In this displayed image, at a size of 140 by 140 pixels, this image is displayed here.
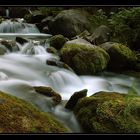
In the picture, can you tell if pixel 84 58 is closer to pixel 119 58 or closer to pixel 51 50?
pixel 119 58

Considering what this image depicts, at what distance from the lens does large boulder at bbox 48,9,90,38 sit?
1247 centimetres

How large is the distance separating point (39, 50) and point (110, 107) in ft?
18.1

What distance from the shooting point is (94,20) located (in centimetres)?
1371

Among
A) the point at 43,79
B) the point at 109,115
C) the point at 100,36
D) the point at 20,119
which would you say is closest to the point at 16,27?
the point at 100,36

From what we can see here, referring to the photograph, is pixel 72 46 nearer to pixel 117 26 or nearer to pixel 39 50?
pixel 39 50

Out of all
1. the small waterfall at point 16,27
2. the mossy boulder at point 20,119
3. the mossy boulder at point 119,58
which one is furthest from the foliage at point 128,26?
the mossy boulder at point 20,119

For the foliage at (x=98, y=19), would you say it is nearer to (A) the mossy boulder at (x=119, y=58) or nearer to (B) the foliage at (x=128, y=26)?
(B) the foliage at (x=128, y=26)

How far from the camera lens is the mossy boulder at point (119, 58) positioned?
8.52 m

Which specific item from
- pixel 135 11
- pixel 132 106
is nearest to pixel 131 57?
pixel 135 11

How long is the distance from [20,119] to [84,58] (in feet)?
16.3

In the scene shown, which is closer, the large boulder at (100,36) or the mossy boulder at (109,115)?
the mossy boulder at (109,115)

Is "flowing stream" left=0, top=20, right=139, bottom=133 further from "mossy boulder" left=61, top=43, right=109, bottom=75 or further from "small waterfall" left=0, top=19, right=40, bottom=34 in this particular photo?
"small waterfall" left=0, top=19, right=40, bottom=34

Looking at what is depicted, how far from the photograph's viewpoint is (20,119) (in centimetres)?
305

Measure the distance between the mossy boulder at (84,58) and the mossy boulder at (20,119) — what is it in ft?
14.5
